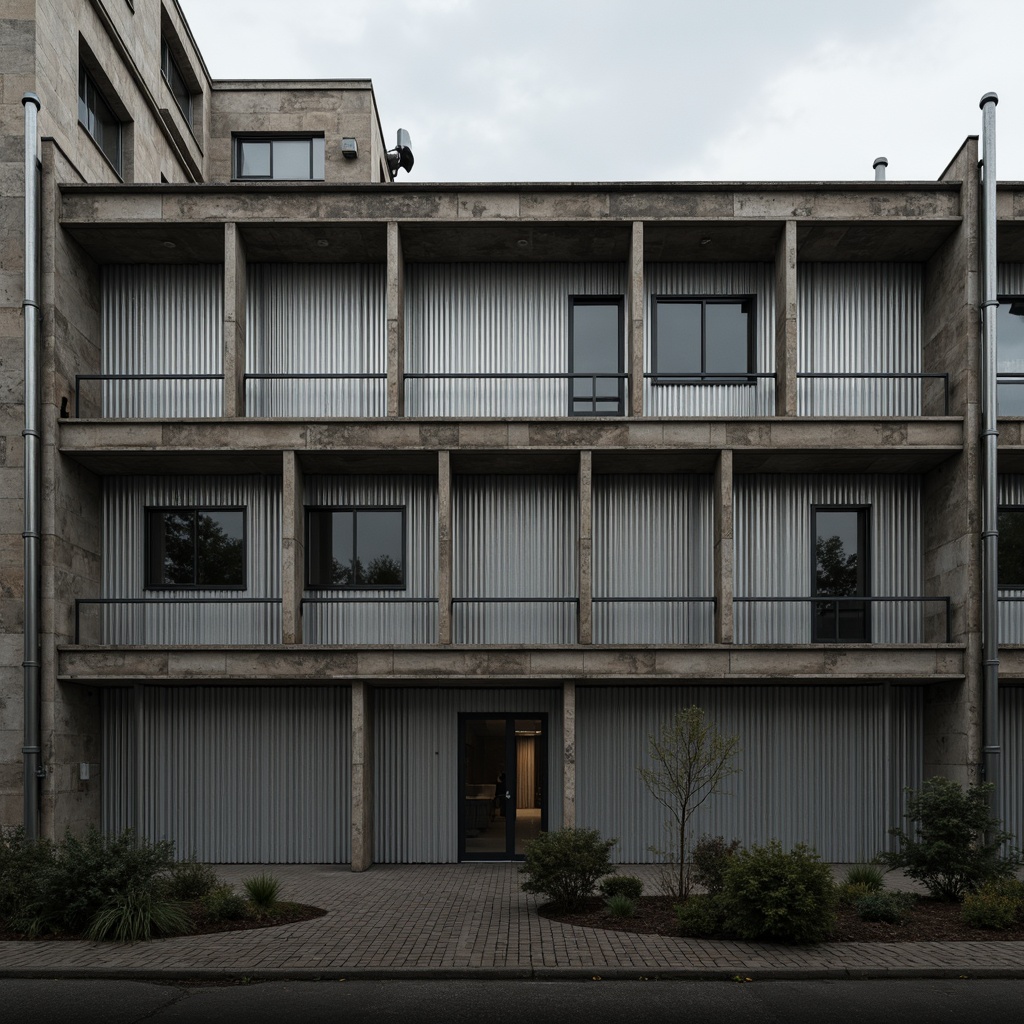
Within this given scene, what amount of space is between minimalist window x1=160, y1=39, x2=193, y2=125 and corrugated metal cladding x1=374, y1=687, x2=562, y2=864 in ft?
59.0

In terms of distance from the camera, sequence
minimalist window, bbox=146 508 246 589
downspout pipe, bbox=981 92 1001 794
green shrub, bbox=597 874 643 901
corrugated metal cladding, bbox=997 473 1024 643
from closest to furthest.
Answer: green shrub, bbox=597 874 643 901
downspout pipe, bbox=981 92 1001 794
corrugated metal cladding, bbox=997 473 1024 643
minimalist window, bbox=146 508 246 589

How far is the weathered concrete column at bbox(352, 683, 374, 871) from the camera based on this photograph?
1759 cm

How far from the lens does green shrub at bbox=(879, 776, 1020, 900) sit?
1369cm

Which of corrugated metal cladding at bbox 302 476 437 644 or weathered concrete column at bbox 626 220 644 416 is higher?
weathered concrete column at bbox 626 220 644 416

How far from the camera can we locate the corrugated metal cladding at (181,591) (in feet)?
62.4

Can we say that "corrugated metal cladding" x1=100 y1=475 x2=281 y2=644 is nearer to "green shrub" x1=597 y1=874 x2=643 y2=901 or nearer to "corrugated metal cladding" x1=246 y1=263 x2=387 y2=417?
"corrugated metal cladding" x1=246 y1=263 x2=387 y2=417

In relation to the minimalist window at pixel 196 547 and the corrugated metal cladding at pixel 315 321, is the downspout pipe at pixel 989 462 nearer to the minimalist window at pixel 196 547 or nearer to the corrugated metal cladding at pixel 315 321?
the corrugated metal cladding at pixel 315 321

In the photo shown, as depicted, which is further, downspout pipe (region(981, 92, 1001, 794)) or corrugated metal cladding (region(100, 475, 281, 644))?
corrugated metal cladding (region(100, 475, 281, 644))

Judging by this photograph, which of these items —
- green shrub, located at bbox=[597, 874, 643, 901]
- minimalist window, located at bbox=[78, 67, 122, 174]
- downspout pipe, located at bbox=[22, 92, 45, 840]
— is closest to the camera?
green shrub, located at bbox=[597, 874, 643, 901]

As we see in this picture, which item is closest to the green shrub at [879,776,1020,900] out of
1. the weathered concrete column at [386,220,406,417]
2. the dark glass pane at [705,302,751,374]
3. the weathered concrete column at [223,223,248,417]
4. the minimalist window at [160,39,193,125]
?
the dark glass pane at [705,302,751,374]

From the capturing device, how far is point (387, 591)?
1920 cm

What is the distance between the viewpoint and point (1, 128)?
1781cm

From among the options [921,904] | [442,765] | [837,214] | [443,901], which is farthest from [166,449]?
[921,904]
